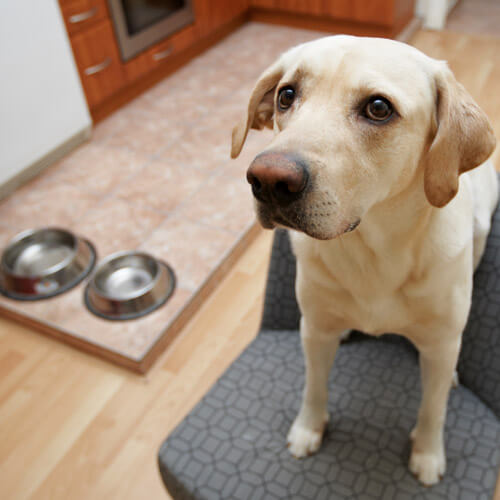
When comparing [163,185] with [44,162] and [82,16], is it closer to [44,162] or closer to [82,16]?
[44,162]

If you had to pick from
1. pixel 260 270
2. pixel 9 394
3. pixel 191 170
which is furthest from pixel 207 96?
pixel 9 394

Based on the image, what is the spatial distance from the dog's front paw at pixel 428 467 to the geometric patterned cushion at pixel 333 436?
0.7 inches

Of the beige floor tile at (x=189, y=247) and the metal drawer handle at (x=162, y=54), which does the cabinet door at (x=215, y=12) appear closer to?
the metal drawer handle at (x=162, y=54)

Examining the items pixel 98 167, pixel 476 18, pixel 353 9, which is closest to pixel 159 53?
pixel 98 167

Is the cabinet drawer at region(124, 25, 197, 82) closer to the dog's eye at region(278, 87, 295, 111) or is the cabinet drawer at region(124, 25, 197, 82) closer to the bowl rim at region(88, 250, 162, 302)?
the bowl rim at region(88, 250, 162, 302)

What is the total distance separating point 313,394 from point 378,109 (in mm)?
788

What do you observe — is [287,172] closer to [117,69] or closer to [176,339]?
[176,339]

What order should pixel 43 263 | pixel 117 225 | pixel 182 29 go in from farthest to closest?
pixel 182 29, pixel 117 225, pixel 43 263

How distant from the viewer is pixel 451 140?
895 millimetres

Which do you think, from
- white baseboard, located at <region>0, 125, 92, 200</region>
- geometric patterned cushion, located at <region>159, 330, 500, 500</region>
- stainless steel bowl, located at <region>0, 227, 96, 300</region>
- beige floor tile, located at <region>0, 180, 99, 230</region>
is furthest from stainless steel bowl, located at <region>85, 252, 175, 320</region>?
white baseboard, located at <region>0, 125, 92, 200</region>

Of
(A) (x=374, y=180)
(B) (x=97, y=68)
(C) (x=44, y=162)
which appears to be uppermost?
(A) (x=374, y=180)

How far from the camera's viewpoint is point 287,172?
2.64 feet

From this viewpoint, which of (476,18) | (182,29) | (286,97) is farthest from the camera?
(476,18)

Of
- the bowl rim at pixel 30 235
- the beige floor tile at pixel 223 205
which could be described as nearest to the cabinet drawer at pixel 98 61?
the beige floor tile at pixel 223 205
